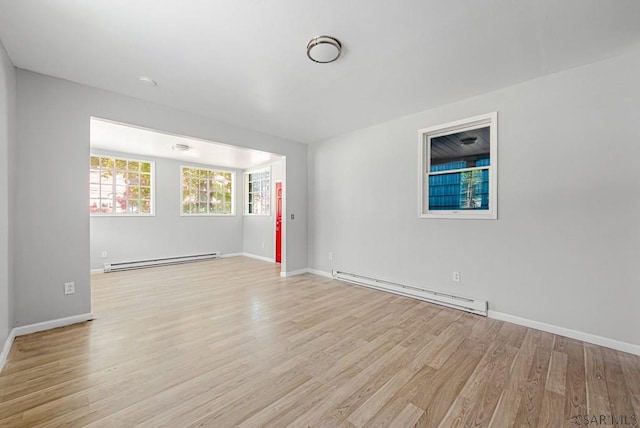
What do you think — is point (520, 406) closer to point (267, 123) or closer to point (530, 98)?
point (530, 98)

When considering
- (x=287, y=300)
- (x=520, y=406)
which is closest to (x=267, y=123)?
(x=287, y=300)

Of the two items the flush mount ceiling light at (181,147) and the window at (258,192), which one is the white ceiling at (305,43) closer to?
the flush mount ceiling light at (181,147)

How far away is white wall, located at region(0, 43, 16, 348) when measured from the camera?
2.14m

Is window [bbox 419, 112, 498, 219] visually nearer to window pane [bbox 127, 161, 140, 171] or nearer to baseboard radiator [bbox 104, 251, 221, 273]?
baseboard radiator [bbox 104, 251, 221, 273]

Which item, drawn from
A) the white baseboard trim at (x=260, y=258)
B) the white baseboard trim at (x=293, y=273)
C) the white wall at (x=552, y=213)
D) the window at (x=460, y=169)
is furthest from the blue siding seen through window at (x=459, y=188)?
the white baseboard trim at (x=260, y=258)

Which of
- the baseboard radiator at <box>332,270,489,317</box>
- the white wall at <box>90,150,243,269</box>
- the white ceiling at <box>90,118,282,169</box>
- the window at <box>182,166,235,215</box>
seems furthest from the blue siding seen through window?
the window at <box>182,166,235,215</box>

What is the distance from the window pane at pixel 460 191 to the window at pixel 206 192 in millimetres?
5778

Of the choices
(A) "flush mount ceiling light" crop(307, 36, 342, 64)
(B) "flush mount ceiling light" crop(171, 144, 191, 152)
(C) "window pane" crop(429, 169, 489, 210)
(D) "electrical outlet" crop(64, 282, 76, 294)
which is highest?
(A) "flush mount ceiling light" crop(307, 36, 342, 64)

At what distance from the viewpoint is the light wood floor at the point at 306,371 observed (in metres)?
1.58

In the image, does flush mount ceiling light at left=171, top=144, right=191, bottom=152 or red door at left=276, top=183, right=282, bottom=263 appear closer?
flush mount ceiling light at left=171, top=144, right=191, bottom=152

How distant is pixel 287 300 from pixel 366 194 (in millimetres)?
2139

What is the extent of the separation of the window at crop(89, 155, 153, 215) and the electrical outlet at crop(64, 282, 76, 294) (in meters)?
3.29

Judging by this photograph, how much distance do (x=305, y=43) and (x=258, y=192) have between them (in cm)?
553

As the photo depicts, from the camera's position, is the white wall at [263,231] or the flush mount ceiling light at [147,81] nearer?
the flush mount ceiling light at [147,81]
